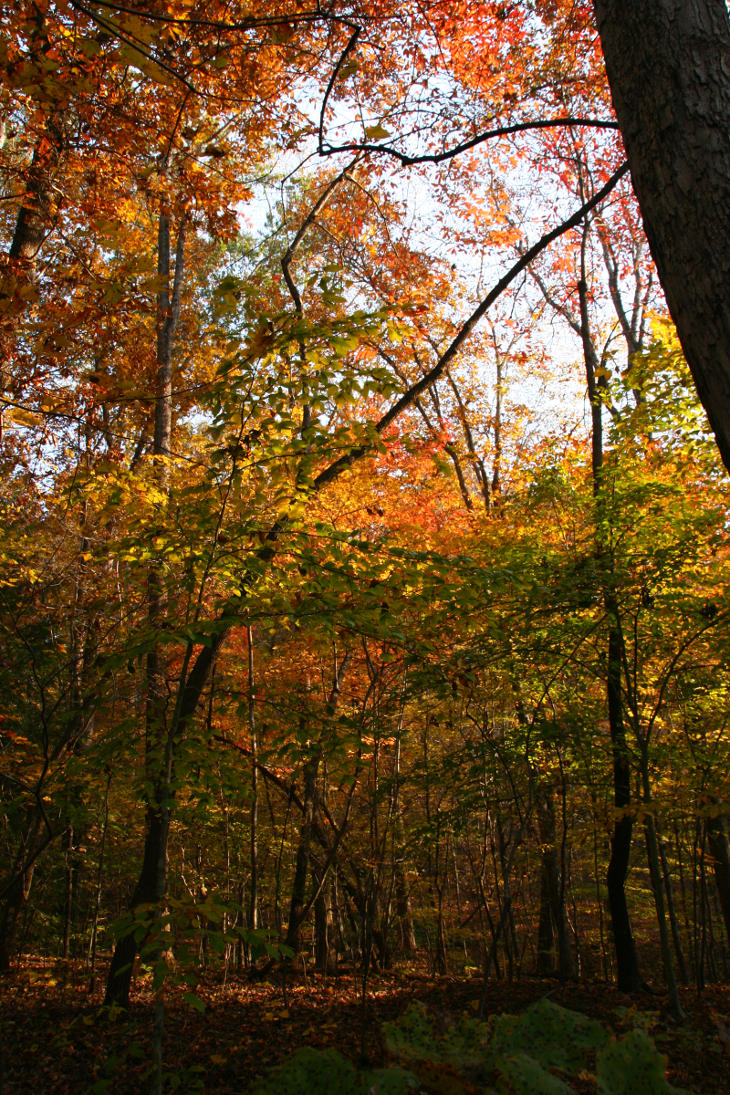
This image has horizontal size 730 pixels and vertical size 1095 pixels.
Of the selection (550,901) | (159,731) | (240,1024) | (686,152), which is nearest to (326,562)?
(159,731)

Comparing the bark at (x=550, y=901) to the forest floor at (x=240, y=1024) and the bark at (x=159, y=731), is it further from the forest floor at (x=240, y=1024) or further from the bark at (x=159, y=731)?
the bark at (x=159, y=731)

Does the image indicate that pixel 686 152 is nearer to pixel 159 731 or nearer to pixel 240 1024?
pixel 159 731

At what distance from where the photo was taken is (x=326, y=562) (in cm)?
352

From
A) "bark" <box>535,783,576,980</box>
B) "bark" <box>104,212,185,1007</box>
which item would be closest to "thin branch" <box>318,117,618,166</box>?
"bark" <box>104,212,185,1007</box>

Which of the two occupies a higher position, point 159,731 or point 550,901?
point 159,731

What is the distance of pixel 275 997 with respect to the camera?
687 cm

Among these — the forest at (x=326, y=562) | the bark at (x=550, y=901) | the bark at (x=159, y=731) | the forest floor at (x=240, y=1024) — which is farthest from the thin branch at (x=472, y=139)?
the bark at (x=550, y=901)

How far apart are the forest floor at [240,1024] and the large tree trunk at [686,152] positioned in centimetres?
237

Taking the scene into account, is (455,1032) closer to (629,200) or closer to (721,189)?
(721,189)

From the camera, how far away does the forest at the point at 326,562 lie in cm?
206

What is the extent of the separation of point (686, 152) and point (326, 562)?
2.40 m

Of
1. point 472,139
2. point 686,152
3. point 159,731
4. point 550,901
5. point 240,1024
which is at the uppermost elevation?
point 472,139

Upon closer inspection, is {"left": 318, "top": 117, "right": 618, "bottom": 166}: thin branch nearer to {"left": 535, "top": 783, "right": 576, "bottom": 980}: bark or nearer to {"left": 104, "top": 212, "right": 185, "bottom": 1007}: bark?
{"left": 104, "top": 212, "right": 185, "bottom": 1007}: bark

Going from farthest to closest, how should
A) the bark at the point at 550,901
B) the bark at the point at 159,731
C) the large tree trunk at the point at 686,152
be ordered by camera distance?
the bark at the point at 550,901 → the bark at the point at 159,731 → the large tree trunk at the point at 686,152
